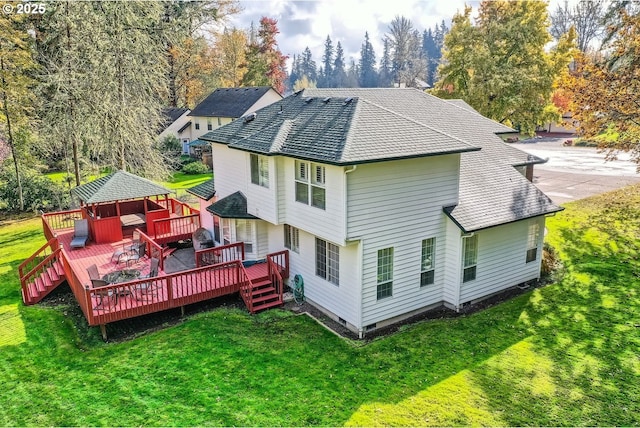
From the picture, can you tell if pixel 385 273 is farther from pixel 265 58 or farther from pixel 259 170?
pixel 265 58

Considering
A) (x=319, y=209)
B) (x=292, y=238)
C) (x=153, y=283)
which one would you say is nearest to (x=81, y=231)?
(x=153, y=283)

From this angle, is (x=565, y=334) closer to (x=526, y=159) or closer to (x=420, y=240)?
(x=420, y=240)

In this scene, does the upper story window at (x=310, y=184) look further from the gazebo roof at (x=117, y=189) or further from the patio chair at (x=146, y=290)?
the gazebo roof at (x=117, y=189)

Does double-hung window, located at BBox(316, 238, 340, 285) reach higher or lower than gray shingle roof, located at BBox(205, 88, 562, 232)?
lower

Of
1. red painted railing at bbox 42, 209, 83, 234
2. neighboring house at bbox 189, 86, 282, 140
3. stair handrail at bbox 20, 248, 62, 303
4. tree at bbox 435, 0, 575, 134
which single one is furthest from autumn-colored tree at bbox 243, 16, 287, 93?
stair handrail at bbox 20, 248, 62, 303

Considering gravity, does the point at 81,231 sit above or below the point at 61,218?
above

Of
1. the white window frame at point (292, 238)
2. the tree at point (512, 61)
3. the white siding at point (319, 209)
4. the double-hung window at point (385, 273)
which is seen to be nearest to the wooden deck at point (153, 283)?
the white window frame at point (292, 238)

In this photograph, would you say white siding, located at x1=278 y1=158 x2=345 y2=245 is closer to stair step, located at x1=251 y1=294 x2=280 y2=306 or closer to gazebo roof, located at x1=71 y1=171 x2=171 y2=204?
stair step, located at x1=251 y1=294 x2=280 y2=306
